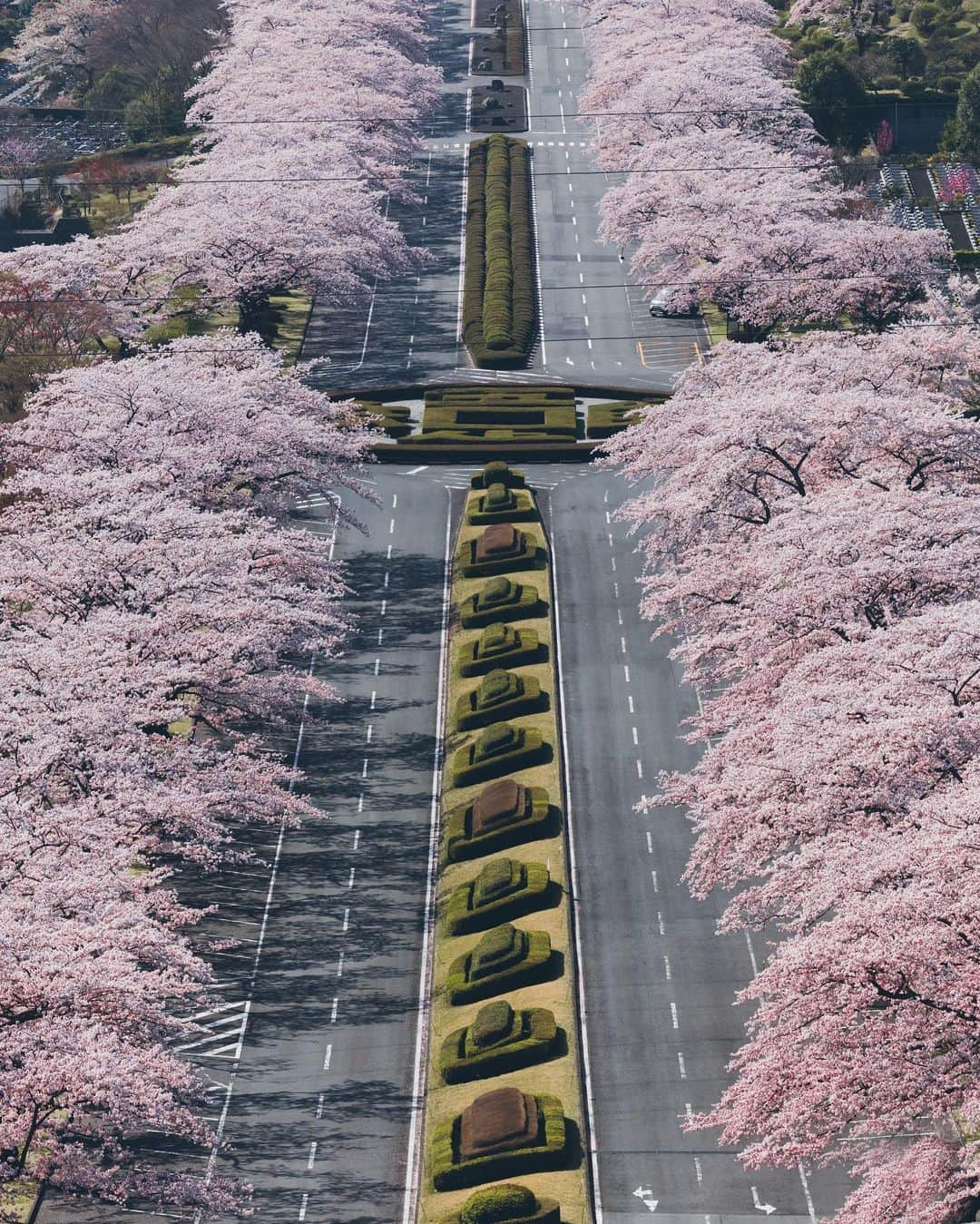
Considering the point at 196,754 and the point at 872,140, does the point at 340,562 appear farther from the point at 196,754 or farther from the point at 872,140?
the point at 872,140

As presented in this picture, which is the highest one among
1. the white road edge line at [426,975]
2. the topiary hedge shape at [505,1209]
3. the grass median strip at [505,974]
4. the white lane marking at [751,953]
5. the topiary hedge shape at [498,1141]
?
the topiary hedge shape at [505,1209]

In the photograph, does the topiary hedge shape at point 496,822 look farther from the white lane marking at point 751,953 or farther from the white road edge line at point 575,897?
the white lane marking at point 751,953

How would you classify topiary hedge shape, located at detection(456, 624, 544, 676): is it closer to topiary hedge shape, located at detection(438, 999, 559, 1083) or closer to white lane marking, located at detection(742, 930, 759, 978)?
white lane marking, located at detection(742, 930, 759, 978)

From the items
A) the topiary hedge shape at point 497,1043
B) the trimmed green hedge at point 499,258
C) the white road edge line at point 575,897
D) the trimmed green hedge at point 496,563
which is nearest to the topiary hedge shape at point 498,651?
the white road edge line at point 575,897

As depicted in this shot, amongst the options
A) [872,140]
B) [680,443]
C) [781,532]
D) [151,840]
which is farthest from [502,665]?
[872,140]

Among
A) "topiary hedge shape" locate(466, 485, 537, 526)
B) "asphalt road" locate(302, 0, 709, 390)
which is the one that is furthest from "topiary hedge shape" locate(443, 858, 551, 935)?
"asphalt road" locate(302, 0, 709, 390)
